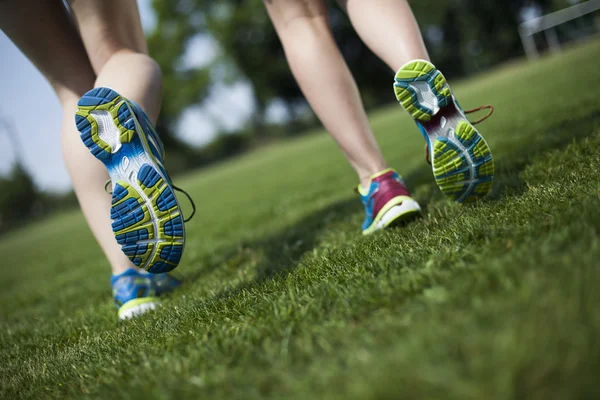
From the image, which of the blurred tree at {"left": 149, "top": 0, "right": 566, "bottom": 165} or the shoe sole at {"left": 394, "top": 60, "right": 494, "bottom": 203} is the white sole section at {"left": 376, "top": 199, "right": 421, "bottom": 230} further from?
the blurred tree at {"left": 149, "top": 0, "right": 566, "bottom": 165}

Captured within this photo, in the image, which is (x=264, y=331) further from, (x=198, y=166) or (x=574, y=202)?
(x=198, y=166)

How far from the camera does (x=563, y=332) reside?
76 cm

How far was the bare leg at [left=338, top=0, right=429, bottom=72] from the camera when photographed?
1712mm

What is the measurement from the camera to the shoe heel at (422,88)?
156 centimetres

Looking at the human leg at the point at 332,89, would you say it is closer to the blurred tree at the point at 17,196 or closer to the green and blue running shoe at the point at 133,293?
the green and blue running shoe at the point at 133,293

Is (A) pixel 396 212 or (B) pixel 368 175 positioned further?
(B) pixel 368 175

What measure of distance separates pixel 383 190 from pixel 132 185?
100 centimetres

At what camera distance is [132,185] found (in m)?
1.49

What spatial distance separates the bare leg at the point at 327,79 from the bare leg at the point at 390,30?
0.18 m

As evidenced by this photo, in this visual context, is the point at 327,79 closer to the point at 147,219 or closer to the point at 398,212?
the point at 398,212

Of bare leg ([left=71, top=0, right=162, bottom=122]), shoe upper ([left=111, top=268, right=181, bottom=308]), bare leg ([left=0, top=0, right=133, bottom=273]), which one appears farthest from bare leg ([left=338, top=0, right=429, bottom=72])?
shoe upper ([left=111, top=268, right=181, bottom=308])

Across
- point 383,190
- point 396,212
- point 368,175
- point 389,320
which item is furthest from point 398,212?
point 389,320

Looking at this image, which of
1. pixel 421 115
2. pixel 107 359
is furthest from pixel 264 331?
pixel 421 115

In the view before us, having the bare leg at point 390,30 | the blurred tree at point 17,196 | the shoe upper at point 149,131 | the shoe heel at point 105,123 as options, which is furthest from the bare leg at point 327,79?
the blurred tree at point 17,196
